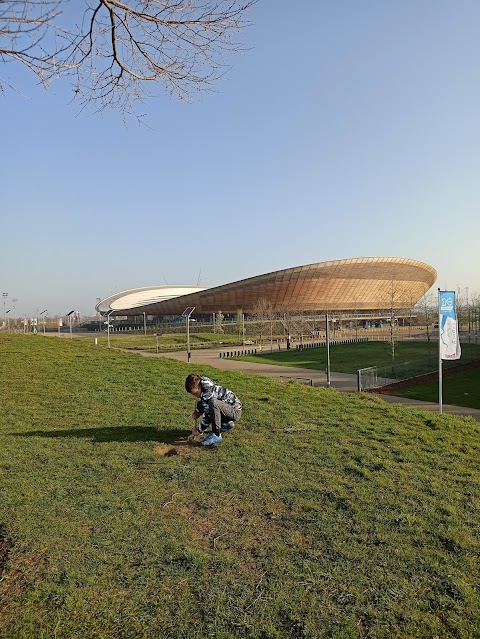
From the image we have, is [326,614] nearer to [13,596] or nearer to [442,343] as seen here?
[13,596]

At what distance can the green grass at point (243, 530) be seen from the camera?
262 cm

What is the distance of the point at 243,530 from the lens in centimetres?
362

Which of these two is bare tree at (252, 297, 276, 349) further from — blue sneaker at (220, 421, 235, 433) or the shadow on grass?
blue sneaker at (220, 421, 235, 433)

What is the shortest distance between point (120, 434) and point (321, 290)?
185 feet

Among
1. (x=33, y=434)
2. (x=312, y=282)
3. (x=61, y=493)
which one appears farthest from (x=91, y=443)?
(x=312, y=282)

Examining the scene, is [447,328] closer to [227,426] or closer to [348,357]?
[227,426]

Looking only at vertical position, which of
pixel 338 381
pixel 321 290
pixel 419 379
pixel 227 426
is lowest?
pixel 419 379

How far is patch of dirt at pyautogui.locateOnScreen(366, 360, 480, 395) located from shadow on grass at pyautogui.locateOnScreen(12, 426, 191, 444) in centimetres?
1081

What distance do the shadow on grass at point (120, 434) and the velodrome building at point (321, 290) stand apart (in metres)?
50.4

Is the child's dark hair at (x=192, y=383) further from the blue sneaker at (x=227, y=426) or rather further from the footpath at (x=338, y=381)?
the footpath at (x=338, y=381)

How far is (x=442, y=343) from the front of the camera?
29.5ft

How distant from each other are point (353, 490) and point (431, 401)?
1075cm

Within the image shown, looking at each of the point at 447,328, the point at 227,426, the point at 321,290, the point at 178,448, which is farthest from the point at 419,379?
the point at 321,290

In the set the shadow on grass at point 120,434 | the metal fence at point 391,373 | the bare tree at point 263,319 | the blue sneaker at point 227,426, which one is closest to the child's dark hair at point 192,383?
the blue sneaker at point 227,426
